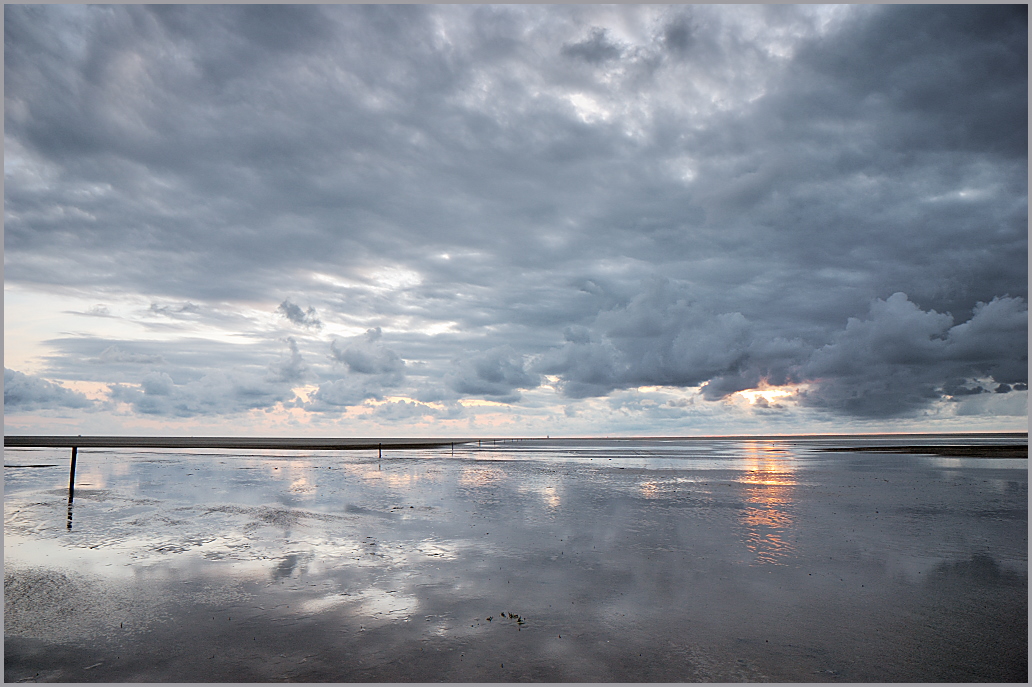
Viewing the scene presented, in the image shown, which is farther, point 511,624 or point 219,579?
point 219,579

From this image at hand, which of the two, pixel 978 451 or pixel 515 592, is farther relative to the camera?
pixel 978 451

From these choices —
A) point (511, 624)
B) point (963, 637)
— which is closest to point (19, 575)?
point (511, 624)

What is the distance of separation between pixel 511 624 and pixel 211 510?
851 inches

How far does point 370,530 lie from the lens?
2128 cm

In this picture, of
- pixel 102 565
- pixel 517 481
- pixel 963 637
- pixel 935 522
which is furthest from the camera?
pixel 517 481

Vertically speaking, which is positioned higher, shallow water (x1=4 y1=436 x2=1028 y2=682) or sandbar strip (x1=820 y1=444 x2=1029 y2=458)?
shallow water (x1=4 y1=436 x2=1028 y2=682)

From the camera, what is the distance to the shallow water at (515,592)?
31.2ft

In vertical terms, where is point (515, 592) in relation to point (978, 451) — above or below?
above

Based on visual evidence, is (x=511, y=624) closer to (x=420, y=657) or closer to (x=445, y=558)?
(x=420, y=657)

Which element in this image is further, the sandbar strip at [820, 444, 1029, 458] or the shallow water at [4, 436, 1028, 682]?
the sandbar strip at [820, 444, 1029, 458]

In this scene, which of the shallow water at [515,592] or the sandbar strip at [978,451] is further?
the sandbar strip at [978,451]

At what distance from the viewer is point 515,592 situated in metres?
13.3

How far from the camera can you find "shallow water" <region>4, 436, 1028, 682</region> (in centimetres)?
952

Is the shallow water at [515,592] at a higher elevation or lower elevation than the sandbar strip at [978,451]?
higher
